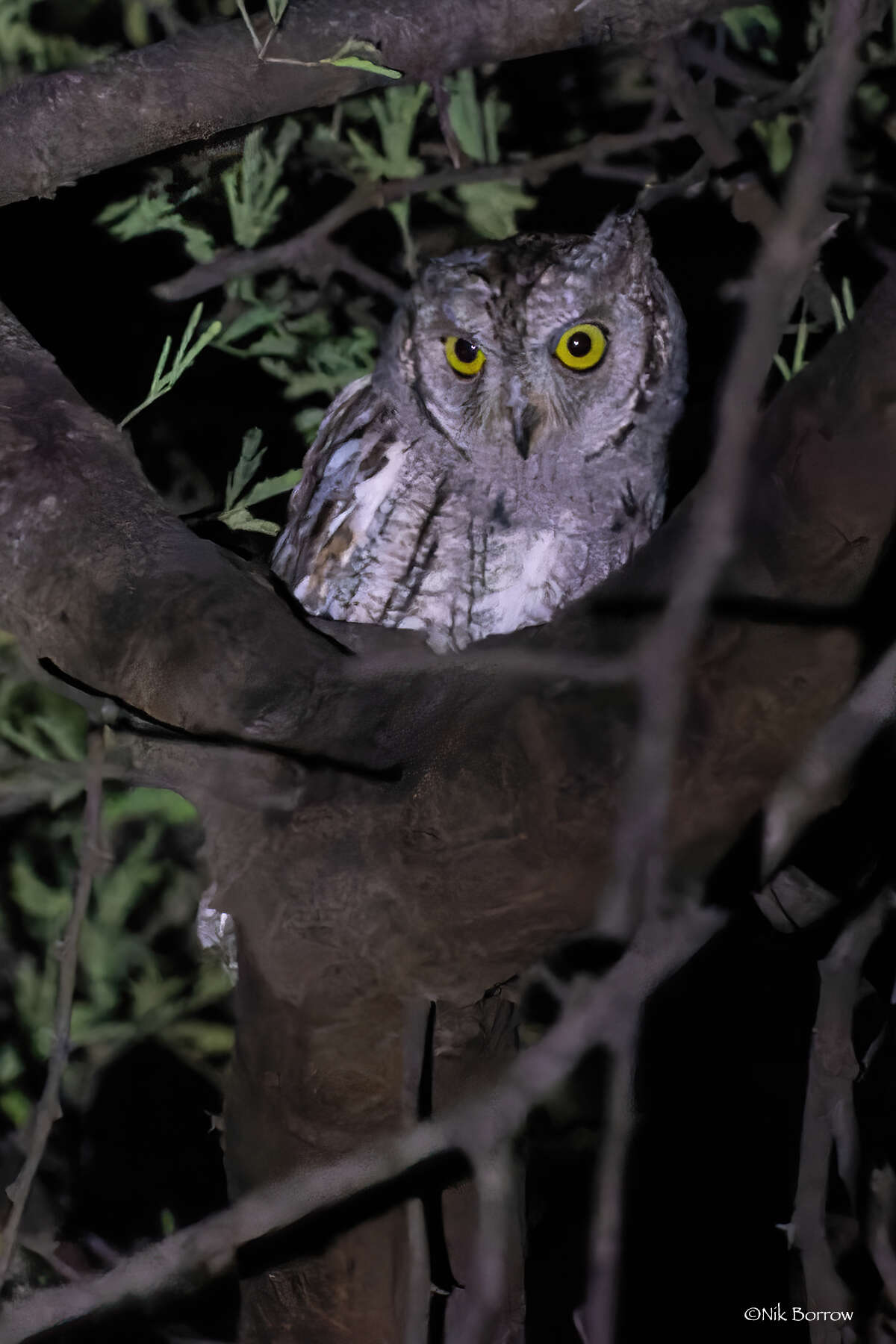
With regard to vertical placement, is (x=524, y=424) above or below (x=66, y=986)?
above

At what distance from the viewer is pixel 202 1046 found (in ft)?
6.59

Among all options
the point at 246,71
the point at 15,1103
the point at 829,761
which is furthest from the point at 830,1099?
the point at 246,71

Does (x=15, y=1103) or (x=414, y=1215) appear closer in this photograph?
(x=414, y=1215)

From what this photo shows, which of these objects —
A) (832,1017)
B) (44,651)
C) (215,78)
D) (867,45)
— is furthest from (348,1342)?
(867,45)

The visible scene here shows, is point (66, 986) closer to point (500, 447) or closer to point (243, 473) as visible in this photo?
point (243, 473)

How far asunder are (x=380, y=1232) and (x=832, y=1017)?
51 centimetres

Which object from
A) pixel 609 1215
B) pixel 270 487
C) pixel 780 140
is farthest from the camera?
pixel 780 140

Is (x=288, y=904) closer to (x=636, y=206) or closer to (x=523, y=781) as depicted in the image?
(x=523, y=781)

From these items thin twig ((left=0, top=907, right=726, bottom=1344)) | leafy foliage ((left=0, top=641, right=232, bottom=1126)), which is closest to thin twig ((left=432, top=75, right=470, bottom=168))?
leafy foliage ((left=0, top=641, right=232, bottom=1126))

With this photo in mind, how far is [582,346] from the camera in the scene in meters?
1.93

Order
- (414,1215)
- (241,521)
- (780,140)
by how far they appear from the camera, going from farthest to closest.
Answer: (780,140)
(241,521)
(414,1215)

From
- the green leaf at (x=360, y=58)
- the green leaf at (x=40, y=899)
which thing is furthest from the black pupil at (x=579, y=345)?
the green leaf at (x=40, y=899)

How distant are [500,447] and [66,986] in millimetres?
1345

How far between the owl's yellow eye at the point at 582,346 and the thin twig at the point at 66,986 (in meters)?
1.32
